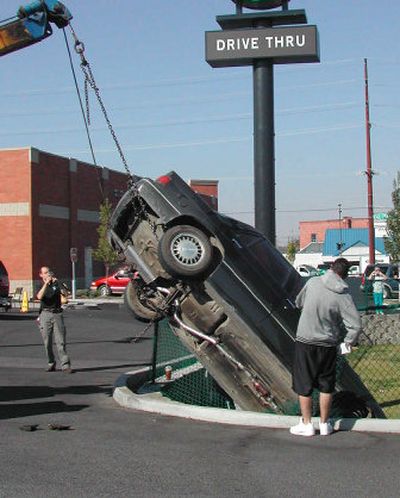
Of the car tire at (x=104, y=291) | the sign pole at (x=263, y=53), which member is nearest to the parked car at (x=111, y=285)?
the car tire at (x=104, y=291)

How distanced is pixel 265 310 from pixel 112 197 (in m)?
40.5

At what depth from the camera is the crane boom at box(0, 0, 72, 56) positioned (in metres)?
8.55

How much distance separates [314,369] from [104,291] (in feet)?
106

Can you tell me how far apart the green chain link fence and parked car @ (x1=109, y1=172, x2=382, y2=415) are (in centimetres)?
52

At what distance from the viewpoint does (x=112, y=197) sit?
4725 centimetres

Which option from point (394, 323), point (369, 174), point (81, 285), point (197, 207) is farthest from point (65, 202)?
point (197, 207)

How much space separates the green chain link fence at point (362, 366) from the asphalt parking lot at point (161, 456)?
97cm

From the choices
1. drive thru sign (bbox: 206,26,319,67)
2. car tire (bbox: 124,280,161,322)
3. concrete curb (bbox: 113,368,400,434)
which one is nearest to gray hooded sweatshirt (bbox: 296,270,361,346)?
concrete curb (bbox: 113,368,400,434)

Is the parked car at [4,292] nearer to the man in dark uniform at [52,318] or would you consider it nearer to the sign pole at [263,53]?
the sign pole at [263,53]

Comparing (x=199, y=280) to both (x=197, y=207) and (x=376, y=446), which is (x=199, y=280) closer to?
(x=197, y=207)

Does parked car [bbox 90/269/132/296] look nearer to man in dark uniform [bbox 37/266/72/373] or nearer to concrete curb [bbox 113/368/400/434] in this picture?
man in dark uniform [bbox 37/266/72/373]

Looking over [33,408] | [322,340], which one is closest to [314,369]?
[322,340]

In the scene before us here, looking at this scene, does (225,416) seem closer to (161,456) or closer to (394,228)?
(161,456)

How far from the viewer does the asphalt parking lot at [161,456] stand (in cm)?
522
